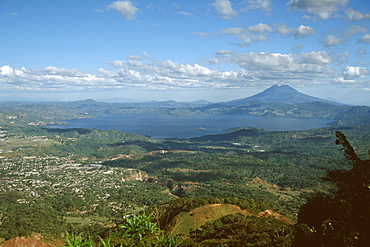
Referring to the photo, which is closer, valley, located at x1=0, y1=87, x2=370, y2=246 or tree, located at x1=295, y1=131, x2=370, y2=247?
tree, located at x1=295, y1=131, x2=370, y2=247

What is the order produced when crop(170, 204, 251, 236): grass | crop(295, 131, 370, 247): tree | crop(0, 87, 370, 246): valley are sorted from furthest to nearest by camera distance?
crop(170, 204, 251, 236): grass < crop(0, 87, 370, 246): valley < crop(295, 131, 370, 247): tree

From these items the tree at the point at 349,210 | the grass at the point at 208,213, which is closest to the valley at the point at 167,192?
the tree at the point at 349,210

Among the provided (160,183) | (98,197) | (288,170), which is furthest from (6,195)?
(288,170)

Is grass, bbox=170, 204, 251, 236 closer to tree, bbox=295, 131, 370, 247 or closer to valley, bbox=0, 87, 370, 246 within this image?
valley, bbox=0, 87, 370, 246

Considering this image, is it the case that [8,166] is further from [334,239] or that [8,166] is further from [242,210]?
[334,239]

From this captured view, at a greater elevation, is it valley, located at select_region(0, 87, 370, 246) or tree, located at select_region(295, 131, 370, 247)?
tree, located at select_region(295, 131, 370, 247)

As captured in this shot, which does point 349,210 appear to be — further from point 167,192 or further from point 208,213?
point 167,192

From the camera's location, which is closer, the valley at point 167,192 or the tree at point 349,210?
the tree at point 349,210

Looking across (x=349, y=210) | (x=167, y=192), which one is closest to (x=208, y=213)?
(x=349, y=210)

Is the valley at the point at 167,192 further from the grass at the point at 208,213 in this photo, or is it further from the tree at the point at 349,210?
the grass at the point at 208,213

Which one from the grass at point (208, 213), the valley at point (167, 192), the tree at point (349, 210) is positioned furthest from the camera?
the grass at point (208, 213)

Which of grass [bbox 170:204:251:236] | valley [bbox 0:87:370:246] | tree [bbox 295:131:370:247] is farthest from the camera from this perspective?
grass [bbox 170:204:251:236]

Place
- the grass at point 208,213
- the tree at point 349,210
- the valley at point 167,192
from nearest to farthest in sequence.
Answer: the tree at point 349,210 → the valley at point 167,192 → the grass at point 208,213

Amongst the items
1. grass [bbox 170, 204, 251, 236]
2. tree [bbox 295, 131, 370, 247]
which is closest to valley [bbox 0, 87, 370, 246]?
tree [bbox 295, 131, 370, 247]
